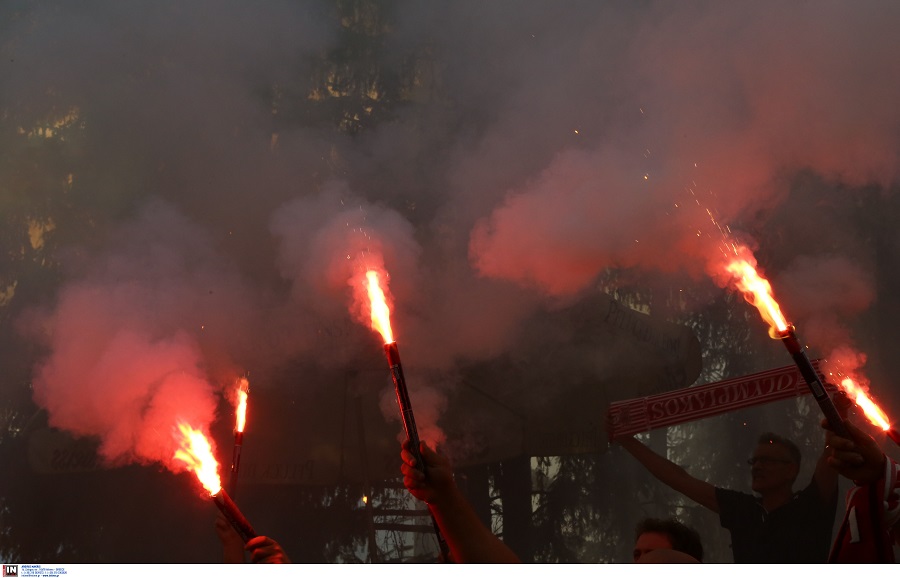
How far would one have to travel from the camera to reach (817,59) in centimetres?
347

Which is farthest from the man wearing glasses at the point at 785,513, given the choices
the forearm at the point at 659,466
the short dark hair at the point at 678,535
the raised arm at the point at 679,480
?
the short dark hair at the point at 678,535

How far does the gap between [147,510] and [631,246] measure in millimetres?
3306

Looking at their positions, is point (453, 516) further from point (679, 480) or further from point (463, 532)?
point (679, 480)

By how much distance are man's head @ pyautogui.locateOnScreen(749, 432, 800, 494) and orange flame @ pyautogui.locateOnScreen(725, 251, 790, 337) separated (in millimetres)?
596

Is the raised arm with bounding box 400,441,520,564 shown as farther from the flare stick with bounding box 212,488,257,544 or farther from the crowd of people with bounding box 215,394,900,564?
the flare stick with bounding box 212,488,257,544

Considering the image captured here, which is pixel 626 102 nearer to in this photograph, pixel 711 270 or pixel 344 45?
pixel 711 270

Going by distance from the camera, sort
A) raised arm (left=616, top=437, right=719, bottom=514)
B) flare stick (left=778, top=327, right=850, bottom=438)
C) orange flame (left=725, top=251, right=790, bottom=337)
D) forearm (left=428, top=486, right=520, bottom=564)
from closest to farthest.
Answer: forearm (left=428, top=486, right=520, bottom=564), flare stick (left=778, top=327, right=850, bottom=438), orange flame (left=725, top=251, right=790, bottom=337), raised arm (left=616, top=437, right=719, bottom=514)

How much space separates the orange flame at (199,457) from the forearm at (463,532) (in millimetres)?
875

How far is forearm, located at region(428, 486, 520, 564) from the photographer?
1572 mm

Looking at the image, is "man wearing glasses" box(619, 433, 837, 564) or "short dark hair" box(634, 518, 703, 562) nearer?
"short dark hair" box(634, 518, 703, 562)

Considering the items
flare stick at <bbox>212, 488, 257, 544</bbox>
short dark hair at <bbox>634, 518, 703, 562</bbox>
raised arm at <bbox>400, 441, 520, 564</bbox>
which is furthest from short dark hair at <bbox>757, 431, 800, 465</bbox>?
flare stick at <bbox>212, 488, 257, 544</bbox>

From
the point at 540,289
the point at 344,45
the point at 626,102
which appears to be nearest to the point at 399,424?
the point at 540,289

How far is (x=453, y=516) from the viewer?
1.60 metres

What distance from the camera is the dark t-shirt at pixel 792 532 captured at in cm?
288
